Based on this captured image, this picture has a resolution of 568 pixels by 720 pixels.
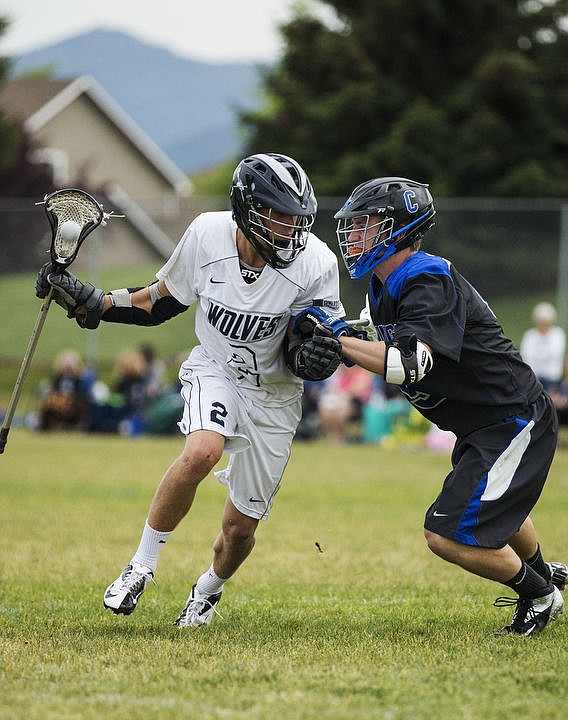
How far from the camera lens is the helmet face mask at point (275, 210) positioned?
4.87 m

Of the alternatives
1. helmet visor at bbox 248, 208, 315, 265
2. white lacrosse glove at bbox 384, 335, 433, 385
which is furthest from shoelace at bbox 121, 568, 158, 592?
helmet visor at bbox 248, 208, 315, 265

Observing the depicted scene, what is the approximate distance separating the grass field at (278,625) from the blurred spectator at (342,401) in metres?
4.30

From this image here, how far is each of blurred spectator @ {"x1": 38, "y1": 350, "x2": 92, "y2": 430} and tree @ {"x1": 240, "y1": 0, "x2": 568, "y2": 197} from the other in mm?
8541

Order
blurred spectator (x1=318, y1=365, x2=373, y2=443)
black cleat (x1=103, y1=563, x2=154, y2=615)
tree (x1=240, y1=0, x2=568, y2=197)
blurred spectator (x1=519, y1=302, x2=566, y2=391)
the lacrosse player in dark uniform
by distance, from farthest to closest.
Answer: tree (x1=240, y1=0, x2=568, y2=197) → blurred spectator (x1=318, y1=365, x2=373, y2=443) → blurred spectator (x1=519, y1=302, x2=566, y2=391) → black cleat (x1=103, y1=563, x2=154, y2=615) → the lacrosse player in dark uniform

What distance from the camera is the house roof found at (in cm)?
3247

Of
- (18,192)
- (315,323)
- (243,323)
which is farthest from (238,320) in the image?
(18,192)

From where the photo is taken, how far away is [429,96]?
24172 mm

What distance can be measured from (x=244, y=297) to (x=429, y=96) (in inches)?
796

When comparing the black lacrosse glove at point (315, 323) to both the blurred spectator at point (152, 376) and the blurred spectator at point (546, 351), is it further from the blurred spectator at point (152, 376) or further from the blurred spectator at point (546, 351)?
the blurred spectator at point (152, 376)

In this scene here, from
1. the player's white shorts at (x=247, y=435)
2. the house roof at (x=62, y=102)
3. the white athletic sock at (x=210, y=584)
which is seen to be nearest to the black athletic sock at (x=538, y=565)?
the player's white shorts at (x=247, y=435)

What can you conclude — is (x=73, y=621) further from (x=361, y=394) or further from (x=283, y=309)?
(x=361, y=394)

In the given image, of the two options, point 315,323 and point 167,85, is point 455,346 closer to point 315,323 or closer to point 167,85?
point 315,323

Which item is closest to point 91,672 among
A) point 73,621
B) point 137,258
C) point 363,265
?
point 73,621

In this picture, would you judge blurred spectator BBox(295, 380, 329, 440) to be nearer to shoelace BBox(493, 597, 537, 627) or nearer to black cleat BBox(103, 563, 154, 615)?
shoelace BBox(493, 597, 537, 627)
